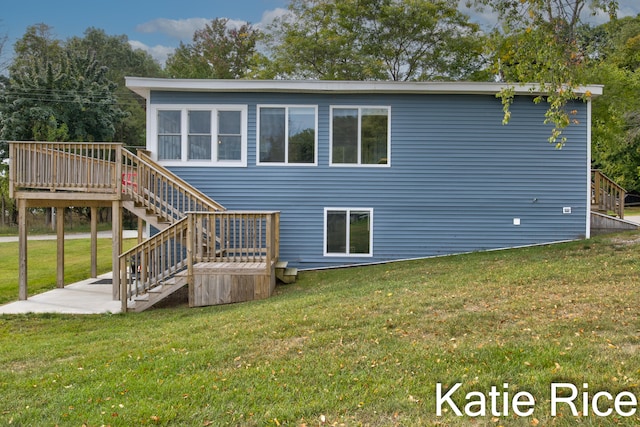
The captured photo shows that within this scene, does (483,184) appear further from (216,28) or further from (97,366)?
(216,28)

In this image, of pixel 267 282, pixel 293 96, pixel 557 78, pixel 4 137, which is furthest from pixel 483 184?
pixel 4 137

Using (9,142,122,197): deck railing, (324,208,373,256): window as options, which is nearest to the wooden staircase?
(9,142,122,197): deck railing

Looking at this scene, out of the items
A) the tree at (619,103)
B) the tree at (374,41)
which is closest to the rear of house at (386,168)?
the tree at (619,103)

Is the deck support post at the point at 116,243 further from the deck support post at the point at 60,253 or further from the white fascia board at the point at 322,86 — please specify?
the white fascia board at the point at 322,86

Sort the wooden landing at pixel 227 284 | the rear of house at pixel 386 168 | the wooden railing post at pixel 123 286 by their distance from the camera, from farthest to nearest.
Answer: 1. the rear of house at pixel 386 168
2. the wooden landing at pixel 227 284
3. the wooden railing post at pixel 123 286

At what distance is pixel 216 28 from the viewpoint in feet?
107

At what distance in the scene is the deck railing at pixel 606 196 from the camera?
12.6m

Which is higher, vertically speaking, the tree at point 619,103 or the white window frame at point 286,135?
the tree at point 619,103

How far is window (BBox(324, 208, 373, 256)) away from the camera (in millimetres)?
10992

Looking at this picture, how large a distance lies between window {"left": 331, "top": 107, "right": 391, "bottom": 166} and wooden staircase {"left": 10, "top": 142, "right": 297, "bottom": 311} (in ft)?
8.20

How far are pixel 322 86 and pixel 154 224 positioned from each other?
4.67m

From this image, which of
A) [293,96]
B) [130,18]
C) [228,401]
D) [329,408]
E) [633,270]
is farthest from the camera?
[130,18]

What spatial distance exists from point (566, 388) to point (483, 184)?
8.31m

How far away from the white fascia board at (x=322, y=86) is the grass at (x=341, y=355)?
16.3 ft
